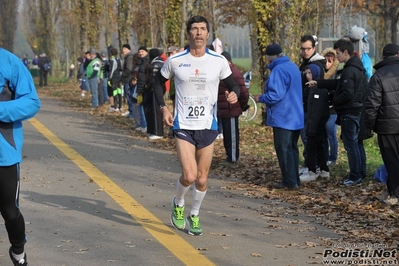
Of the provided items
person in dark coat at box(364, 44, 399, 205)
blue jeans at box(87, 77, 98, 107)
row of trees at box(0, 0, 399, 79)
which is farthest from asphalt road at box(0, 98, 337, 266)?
blue jeans at box(87, 77, 98, 107)

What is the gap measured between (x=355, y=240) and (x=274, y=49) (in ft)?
13.3

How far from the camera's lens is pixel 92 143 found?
17.5 meters

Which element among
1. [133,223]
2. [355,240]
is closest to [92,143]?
[133,223]

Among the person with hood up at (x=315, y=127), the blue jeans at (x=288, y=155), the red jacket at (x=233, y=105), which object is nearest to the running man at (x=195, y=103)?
the blue jeans at (x=288, y=155)

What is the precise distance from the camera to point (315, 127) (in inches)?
474

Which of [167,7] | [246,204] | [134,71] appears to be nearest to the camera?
[246,204]

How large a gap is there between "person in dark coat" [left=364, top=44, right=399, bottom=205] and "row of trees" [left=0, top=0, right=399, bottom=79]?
30.3ft

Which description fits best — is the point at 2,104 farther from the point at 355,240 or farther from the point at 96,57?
the point at 96,57

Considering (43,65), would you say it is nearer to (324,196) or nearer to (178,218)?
(324,196)

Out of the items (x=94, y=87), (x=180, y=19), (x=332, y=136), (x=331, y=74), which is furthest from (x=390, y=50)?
(x=94, y=87)

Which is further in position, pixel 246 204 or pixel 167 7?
pixel 167 7

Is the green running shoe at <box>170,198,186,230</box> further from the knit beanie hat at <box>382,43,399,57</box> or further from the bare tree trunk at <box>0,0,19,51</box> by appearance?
the bare tree trunk at <box>0,0,19,51</box>

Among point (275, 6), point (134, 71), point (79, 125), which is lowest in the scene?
point (79, 125)

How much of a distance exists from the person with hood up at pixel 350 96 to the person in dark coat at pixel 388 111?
1.35m
